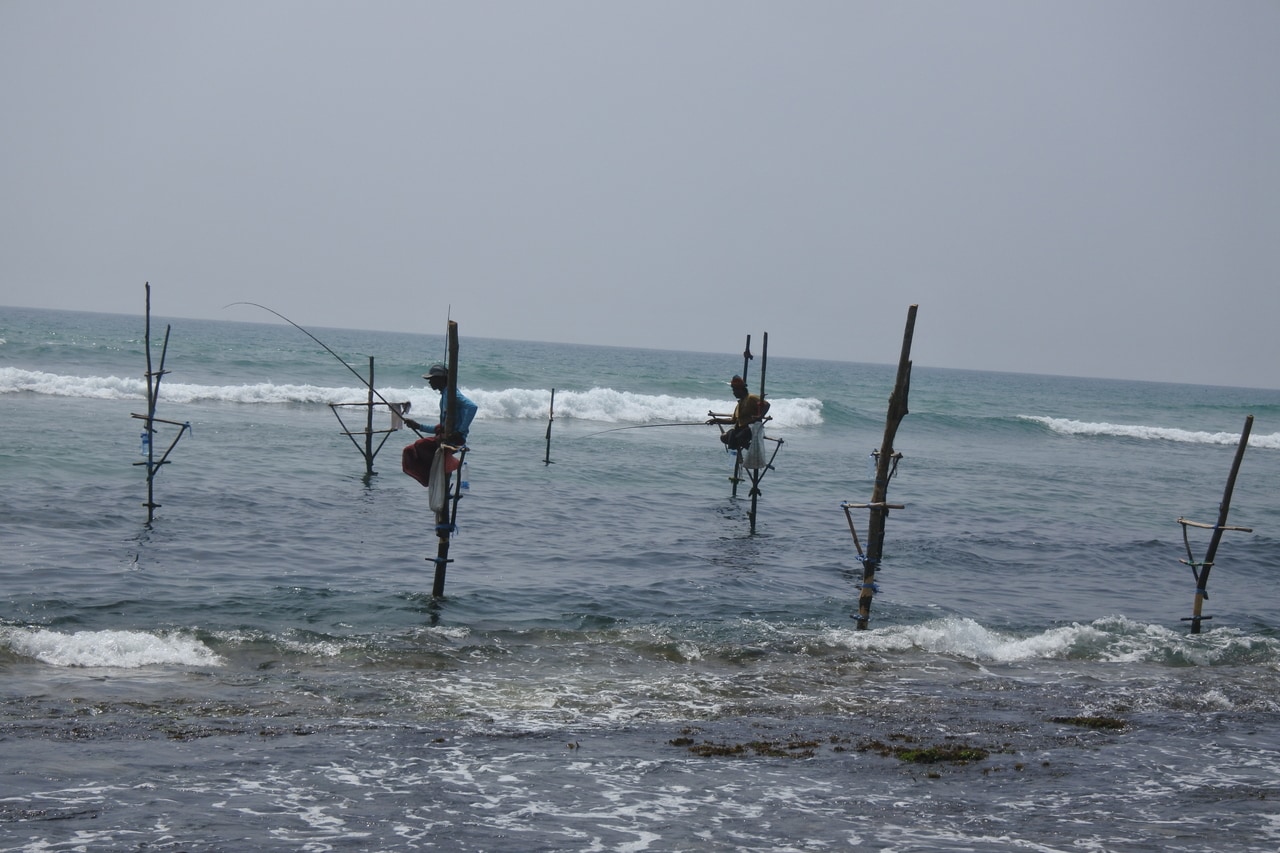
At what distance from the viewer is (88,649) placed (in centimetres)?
909

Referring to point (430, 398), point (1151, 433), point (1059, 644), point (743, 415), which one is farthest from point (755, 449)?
point (1151, 433)

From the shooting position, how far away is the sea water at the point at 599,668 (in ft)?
20.5

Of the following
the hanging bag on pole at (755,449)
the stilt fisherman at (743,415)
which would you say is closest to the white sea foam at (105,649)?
the stilt fisherman at (743,415)

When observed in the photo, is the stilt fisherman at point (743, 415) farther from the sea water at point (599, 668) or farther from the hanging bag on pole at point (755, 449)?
the sea water at point (599, 668)

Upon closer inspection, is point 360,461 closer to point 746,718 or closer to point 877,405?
point 746,718

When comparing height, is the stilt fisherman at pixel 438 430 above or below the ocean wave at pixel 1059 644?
above

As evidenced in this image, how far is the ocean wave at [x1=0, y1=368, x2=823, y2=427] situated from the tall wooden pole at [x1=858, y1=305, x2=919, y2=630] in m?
22.4

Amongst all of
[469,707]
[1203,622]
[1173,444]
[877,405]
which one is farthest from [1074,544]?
[877,405]

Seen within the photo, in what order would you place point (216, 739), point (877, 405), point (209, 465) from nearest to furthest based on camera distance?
point (216, 739) → point (209, 465) → point (877, 405)

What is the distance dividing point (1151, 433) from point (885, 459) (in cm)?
4698

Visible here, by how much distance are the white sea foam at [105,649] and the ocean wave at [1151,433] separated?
45.6 meters

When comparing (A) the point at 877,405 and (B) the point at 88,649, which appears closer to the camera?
(B) the point at 88,649

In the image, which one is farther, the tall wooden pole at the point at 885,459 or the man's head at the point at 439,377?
the man's head at the point at 439,377

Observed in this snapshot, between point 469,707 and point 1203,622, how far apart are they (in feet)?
31.4
